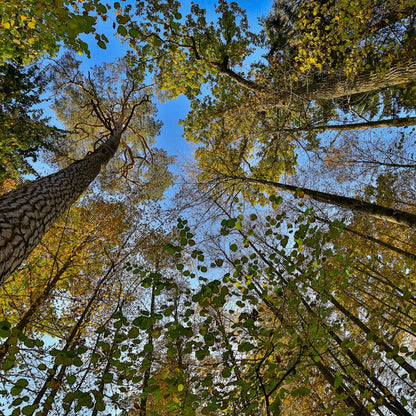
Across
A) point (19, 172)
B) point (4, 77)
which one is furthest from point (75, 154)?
point (4, 77)

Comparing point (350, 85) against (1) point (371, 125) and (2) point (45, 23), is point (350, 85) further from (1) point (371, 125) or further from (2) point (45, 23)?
(2) point (45, 23)

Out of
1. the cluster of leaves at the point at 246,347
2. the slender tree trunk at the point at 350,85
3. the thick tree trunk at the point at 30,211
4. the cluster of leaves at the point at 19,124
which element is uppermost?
the cluster of leaves at the point at 19,124

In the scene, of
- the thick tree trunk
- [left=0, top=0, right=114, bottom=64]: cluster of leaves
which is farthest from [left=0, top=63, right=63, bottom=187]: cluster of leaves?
the thick tree trunk

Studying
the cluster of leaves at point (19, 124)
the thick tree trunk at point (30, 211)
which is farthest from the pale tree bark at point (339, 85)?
the cluster of leaves at point (19, 124)

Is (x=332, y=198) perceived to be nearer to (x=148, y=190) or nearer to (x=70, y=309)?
(x=70, y=309)

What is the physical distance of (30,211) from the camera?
279 cm

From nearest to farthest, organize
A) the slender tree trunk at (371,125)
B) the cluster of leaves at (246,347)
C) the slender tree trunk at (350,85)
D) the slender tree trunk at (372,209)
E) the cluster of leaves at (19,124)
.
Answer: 1. the cluster of leaves at (246,347)
2. the slender tree trunk at (372,209)
3. the slender tree trunk at (350,85)
4. the slender tree trunk at (371,125)
5. the cluster of leaves at (19,124)

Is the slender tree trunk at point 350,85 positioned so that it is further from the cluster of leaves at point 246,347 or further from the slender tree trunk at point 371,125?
the cluster of leaves at point 246,347

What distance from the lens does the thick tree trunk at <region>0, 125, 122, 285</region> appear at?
91.0 inches

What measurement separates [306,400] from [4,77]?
1511 centimetres

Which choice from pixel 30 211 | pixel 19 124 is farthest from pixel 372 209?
pixel 19 124

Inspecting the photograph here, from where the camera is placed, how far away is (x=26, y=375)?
405 centimetres

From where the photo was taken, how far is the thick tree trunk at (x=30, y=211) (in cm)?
231

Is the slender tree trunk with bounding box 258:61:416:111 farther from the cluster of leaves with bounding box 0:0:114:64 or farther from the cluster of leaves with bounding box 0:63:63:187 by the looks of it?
the cluster of leaves with bounding box 0:63:63:187
